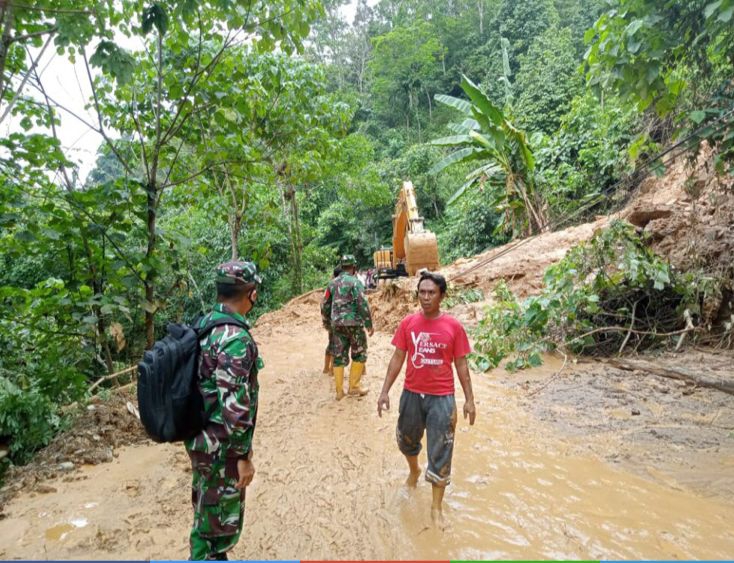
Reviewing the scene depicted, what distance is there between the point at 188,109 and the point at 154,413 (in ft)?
12.5

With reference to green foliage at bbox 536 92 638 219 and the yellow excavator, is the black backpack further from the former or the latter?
green foliage at bbox 536 92 638 219

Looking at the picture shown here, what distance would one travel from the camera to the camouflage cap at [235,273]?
95.2 inches

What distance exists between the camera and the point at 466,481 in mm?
3703

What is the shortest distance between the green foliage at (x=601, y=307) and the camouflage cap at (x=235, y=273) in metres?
4.21

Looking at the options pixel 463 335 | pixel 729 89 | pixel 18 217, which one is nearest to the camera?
pixel 463 335

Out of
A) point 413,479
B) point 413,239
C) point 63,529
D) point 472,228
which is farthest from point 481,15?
point 63,529

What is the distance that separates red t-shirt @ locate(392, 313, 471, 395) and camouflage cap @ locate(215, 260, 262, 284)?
4.45ft

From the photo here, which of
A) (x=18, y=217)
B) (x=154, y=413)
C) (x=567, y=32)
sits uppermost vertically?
Result: (x=567, y=32)

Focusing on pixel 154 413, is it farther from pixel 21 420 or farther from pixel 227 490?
pixel 21 420

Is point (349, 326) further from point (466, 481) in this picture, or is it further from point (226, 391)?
point (226, 391)

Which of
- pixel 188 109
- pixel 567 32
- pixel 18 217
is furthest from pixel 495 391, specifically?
pixel 567 32

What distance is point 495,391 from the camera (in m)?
5.81

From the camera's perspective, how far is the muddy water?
2898 millimetres

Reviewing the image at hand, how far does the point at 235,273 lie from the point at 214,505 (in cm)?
119
